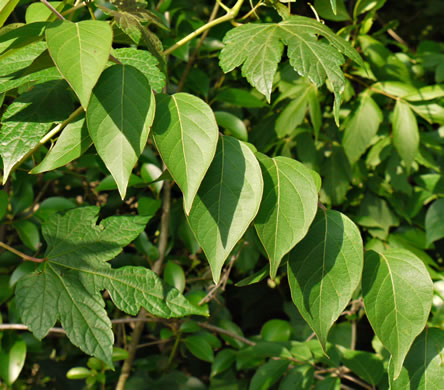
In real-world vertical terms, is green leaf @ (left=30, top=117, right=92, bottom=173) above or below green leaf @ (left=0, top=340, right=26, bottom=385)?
above

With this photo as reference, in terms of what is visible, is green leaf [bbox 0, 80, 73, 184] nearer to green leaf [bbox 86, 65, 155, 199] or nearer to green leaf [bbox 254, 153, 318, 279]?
green leaf [bbox 86, 65, 155, 199]

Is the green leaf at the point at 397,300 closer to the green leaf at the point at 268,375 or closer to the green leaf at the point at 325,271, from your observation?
the green leaf at the point at 325,271

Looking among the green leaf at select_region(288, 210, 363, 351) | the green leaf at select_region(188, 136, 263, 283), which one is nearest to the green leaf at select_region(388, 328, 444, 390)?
Result: the green leaf at select_region(288, 210, 363, 351)

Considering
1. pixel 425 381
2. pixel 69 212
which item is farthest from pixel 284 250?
pixel 69 212

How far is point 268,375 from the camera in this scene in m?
1.05

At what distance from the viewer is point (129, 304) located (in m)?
0.77

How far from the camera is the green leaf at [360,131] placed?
3.99 feet

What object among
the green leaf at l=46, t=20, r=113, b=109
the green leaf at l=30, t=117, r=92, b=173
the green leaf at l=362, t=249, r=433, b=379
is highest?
the green leaf at l=46, t=20, r=113, b=109

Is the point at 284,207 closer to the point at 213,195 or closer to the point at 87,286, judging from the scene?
the point at 213,195

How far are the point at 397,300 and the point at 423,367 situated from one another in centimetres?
12

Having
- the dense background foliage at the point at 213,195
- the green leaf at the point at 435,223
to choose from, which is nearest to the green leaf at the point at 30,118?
the dense background foliage at the point at 213,195

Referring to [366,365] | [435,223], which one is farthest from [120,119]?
[435,223]

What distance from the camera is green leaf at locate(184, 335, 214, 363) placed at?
3.92 feet

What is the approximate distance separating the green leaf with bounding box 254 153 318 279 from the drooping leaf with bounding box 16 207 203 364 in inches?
10.7
